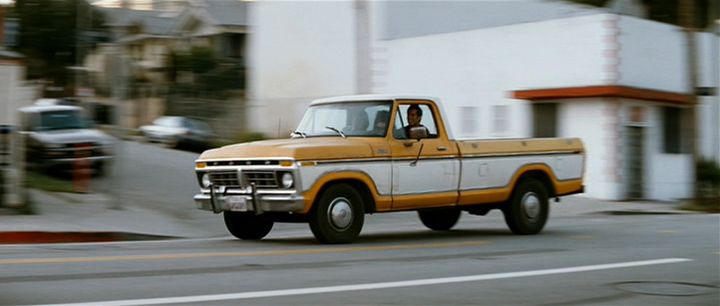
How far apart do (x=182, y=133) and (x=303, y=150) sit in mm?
29195

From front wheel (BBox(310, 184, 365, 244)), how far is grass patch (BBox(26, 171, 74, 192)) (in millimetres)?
10143

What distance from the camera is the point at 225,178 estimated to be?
12570 mm

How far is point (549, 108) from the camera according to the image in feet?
89.3

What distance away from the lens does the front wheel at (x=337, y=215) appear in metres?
12.2

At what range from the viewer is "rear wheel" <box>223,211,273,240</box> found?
13438 millimetres

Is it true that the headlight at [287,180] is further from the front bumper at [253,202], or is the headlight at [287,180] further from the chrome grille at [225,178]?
the chrome grille at [225,178]

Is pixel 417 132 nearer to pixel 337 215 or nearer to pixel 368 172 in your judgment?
pixel 368 172

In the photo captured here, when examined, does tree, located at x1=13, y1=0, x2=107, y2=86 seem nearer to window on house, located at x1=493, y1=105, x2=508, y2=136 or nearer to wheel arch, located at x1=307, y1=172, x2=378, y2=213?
window on house, located at x1=493, y1=105, x2=508, y2=136

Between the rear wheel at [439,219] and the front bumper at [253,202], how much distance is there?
3960mm

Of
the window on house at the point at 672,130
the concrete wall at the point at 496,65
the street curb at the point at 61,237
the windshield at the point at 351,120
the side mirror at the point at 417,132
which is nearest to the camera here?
the side mirror at the point at 417,132

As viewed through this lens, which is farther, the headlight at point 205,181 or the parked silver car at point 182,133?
the parked silver car at point 182,133

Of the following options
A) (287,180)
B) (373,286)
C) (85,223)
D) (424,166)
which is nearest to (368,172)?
(424,166)

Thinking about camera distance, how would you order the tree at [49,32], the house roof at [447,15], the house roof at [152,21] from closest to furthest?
the house roof at [447,15] → the tree at [49,32] → the house roof at [152,21]

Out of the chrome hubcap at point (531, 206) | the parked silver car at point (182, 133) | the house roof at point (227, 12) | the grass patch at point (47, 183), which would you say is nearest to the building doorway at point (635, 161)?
the chrome hubcap at point (531, 206)
